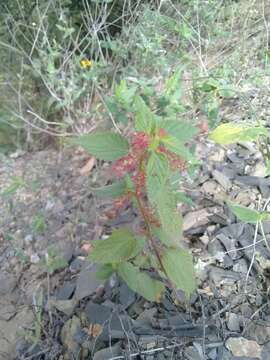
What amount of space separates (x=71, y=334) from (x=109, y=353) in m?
0.22

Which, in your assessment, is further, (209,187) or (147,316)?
(209,187)

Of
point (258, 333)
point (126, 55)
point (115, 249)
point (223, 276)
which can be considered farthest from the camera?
point (126, 55)

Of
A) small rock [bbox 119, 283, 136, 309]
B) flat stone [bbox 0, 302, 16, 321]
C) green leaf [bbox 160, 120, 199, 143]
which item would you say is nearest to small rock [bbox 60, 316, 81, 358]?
small rock [bbox 119, 283, 136, 309]

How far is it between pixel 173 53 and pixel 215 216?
1.22 m

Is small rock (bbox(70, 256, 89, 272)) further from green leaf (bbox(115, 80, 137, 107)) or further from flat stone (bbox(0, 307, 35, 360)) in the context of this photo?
green leaf (bbox(115, 80, 137, 107))

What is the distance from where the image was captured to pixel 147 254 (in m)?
1.29

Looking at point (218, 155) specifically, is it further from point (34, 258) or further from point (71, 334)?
point (71, 334)

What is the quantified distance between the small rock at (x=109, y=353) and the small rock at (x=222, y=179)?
870 mm

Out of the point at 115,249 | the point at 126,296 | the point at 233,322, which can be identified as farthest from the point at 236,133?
the point at 126,296

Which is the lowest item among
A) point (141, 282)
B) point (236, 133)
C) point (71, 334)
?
point (71, 334)

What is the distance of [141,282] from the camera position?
128 centimetres

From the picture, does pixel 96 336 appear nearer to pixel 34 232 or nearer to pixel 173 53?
pixel 34 232

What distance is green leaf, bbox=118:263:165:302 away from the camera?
1.26 m

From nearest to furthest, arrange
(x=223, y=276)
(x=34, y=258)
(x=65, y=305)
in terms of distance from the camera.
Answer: (x=223, y=276) → (x=65, y=305) → (x=34, y=258)
